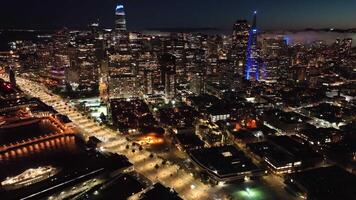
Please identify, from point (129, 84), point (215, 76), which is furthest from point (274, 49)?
point (129, 84)

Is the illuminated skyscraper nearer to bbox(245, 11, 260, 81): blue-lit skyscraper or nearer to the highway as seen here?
bbox(245, 11, 260, 81): blue-lit skyscraper

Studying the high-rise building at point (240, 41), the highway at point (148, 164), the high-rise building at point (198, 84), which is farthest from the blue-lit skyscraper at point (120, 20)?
the highway at point (148, 164)

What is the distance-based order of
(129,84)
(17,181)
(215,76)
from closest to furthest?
(17,181) < (129,84) < (215,76)

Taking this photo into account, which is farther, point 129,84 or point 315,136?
point 129,84

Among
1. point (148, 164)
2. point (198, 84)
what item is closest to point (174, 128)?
point (148, 164)

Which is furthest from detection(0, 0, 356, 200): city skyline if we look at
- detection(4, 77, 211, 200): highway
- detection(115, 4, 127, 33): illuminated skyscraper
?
detection(115, 4, 127, 33): illuminated skyscraper

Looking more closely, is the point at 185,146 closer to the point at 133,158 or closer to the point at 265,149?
the point at 133,158
